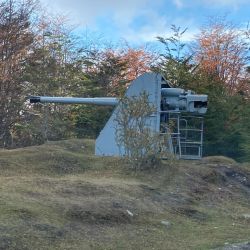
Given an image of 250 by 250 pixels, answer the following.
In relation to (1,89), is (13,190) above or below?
below

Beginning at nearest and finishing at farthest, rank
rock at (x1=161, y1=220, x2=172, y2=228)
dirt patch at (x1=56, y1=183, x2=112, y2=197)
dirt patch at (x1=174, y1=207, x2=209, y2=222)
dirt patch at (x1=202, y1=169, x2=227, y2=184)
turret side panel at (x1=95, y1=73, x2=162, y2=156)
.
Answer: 1. rock at (x1=161, y1=220, x2=172, y2=228)
2. dirt patch at (x1=56, y1=183, x2=112, y2=197)
3. dirt patch at (x1=174, y1=207, x2=209, y2=222)
4. dirt patch at (x1=202, y1=169, x2=227, y2=184)
5. turret side panel at (x1=95, y1=73, x2=162, y2=156)

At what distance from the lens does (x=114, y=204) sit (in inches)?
385

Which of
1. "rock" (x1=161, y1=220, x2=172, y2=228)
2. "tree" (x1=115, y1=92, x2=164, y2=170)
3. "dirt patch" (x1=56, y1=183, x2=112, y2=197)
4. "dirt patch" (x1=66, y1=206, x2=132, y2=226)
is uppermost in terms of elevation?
"tree" (x1=115, y1=92, x2=164, y2=170)

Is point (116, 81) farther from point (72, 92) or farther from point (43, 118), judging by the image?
point (43, 118)

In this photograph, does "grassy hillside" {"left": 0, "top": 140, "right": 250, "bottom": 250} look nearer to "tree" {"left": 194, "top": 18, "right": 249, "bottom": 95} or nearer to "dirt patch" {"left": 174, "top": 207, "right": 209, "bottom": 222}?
"dirt patch" {"left": 174, "top": 207, "right": 209, "bottom": 222}

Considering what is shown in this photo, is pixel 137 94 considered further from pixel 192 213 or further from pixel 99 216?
pixel 99 216

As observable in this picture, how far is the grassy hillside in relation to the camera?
26.0 ft

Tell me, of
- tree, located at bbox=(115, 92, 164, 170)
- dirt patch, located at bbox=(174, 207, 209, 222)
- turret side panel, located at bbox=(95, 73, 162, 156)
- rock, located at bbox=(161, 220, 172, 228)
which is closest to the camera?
rock, located at bbox=(161, 220, 172, 228)

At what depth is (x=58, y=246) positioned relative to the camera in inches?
287

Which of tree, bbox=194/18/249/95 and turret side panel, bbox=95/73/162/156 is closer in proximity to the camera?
turret side panel, bbox=95/73/162/156

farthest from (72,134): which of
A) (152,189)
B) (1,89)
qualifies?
(152,189)

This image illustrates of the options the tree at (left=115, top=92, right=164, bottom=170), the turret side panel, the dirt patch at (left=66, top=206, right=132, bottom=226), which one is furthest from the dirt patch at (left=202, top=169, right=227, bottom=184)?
the dirt patch at (left=66, top=206, right=132, bottom=226)

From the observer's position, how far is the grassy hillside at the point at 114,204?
7.91 metres

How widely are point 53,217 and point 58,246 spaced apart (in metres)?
1.13
